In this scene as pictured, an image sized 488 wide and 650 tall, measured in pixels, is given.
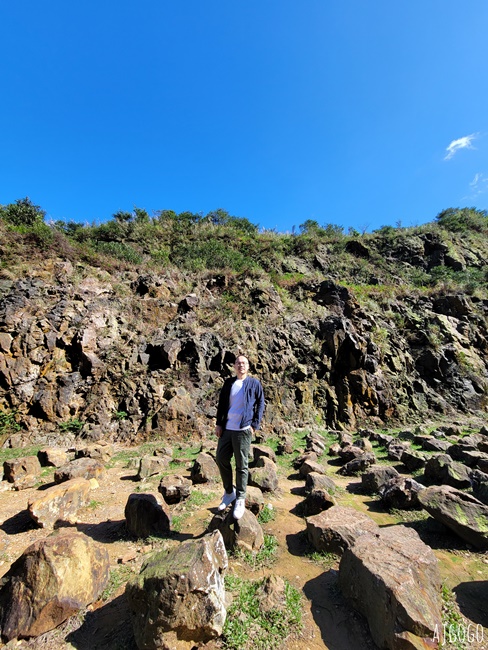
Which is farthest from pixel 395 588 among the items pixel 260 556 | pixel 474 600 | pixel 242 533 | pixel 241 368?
pixel 241 368

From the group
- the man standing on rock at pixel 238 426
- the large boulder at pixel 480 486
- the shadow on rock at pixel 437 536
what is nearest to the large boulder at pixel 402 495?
the shadow on rock at pixel 437 536

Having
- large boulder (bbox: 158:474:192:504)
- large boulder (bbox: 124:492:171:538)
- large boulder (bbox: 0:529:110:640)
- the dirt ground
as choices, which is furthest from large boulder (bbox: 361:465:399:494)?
large boulder (bbox: 0:529:110:640)

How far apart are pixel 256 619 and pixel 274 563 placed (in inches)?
35.1

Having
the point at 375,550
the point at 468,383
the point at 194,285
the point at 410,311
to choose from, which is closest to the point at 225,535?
the point at 375,550

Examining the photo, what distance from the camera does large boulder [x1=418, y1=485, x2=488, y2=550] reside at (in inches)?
136

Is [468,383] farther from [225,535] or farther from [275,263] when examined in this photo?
[225,535]

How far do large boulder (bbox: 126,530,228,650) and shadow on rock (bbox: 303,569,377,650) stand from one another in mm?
895

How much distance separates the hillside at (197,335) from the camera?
925 cm

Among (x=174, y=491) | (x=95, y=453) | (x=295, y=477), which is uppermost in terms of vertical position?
(x=174, y=491)

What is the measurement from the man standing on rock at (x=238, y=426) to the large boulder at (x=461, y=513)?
251 cm

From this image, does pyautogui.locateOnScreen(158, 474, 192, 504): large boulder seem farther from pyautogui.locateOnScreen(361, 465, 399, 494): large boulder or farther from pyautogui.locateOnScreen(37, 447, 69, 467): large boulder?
pyautogui.locateOnScreen(361, 465, 399, 494): large boulder

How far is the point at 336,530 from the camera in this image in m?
3.42

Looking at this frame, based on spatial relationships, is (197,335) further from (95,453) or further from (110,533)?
(110,533)

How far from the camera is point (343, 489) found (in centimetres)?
549
